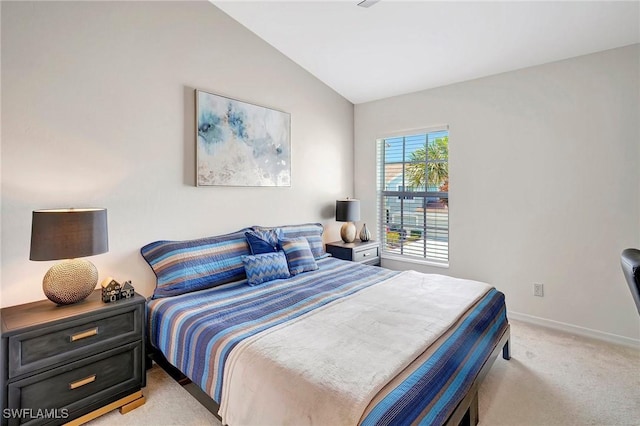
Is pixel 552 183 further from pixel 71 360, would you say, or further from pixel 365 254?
pixel 71 360

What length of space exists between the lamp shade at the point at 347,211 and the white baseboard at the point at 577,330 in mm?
1945

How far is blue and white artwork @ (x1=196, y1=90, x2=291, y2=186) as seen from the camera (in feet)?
Result: 9.10

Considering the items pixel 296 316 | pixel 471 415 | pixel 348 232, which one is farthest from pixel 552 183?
pixel 296 316

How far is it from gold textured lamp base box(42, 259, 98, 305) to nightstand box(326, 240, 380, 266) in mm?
2458

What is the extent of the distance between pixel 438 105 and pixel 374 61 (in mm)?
925

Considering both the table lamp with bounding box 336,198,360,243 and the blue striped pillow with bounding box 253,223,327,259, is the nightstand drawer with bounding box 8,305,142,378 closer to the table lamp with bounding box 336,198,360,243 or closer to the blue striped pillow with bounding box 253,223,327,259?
the blue striped pillow with bounding box 253,223,327,259

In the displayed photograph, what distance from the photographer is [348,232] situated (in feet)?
13.1

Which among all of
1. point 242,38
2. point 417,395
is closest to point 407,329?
point 417,395

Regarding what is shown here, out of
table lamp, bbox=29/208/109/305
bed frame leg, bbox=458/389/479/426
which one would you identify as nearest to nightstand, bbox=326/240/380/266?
bed frame leg, bbox=458/389/479/426

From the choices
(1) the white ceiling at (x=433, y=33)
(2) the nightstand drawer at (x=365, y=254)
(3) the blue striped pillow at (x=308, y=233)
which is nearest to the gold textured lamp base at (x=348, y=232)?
(2) the nightstand drawer at (x=365, y=254)

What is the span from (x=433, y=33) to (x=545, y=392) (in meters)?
2.84

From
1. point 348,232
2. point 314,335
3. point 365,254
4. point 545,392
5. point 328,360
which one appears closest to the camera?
point 328,360

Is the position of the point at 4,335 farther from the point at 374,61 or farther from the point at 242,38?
the point at 374,61

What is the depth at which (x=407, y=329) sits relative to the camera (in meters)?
1.64
